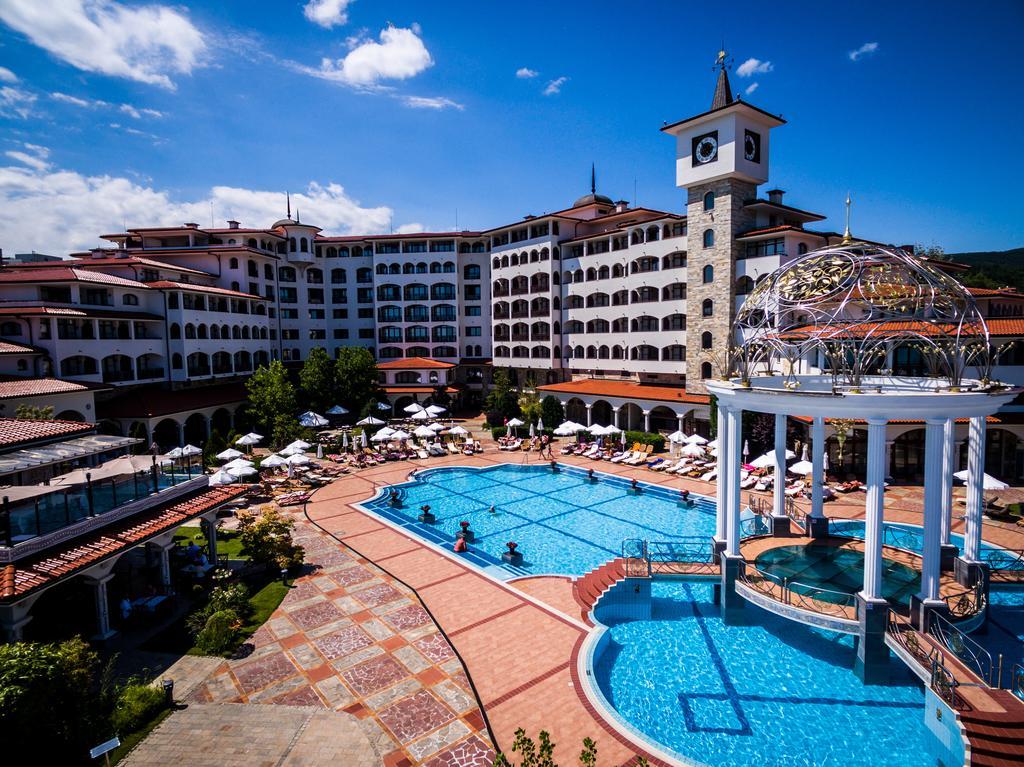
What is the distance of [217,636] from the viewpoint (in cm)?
1620

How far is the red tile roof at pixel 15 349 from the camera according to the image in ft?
109

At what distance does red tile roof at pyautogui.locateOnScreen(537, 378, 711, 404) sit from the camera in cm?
4362

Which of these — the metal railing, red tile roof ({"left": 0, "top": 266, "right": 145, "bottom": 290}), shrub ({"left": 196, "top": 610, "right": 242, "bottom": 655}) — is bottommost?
shrub ({"left": 196, "top": 610, "right": 242, "bottom": 655})

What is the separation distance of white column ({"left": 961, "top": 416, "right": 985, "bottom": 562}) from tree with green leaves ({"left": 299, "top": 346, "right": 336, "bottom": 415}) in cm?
4618

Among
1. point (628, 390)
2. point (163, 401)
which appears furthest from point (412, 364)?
point (628, 390)

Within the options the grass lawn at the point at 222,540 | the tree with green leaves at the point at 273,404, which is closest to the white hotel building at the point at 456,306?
the tree with green leaves at the point at 273,404

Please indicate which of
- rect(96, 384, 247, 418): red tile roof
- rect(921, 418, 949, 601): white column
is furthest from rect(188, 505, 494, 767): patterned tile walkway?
rect(96, 384, 247, 418): red tile roof

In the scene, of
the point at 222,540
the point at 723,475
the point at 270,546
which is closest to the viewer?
the point at 723,475

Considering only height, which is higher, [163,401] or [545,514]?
[163,401]

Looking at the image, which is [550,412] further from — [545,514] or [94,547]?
[94,547]

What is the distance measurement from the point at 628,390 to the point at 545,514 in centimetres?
2095

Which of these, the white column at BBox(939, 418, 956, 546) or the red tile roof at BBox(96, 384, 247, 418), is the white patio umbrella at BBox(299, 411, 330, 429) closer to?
the red tile roof at BBox(96, 384, 247, 418)

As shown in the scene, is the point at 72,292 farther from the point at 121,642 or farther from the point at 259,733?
the point at 259,733

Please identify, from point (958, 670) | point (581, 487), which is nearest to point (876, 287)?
point (958, 670)
